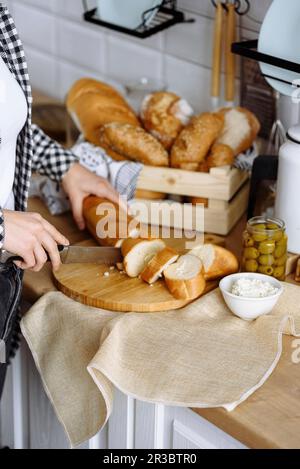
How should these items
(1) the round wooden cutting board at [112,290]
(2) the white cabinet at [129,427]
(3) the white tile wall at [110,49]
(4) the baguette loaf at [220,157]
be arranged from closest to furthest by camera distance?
1. (2) the white cabinet at [129,427]
2. (1) the round wooden cutting board at [112,290]
3. (4) the baguette loaf at [220,157]
4. (3) the white tile wall at [110,49]

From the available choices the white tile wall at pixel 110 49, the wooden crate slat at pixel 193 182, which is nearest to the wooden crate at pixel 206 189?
the wooden crate slat at pixel 193 182

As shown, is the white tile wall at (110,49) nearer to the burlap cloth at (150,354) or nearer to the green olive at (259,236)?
the green olive at (259,236)

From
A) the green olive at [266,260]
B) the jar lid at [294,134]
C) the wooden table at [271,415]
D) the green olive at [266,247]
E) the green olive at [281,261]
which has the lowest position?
the wooden table at [271,415]

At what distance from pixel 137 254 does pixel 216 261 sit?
132mm

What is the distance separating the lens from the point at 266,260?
4.11 ft

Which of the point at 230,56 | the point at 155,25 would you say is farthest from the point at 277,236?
the point at 155,25

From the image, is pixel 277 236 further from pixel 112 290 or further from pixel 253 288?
pixel 112 290

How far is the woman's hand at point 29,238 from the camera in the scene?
3.76ft

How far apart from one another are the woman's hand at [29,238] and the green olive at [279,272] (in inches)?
14.0

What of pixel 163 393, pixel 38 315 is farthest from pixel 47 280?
pixel 163 393

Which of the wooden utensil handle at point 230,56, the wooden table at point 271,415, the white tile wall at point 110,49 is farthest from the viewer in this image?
A: the white tile wall at point 110,49

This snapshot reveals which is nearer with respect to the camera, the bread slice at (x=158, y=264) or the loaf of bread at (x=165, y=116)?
the bread slice at (x=158, y=264)

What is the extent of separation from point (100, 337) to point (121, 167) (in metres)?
0.44

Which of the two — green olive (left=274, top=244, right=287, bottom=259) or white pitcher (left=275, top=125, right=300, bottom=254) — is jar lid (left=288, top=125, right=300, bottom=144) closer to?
white pitcher (left=275, top=125, right=300, bottom=254)
